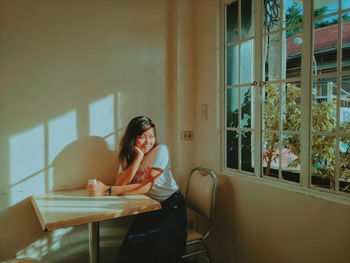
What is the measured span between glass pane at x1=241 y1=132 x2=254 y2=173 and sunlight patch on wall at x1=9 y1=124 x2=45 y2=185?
1.68 metres

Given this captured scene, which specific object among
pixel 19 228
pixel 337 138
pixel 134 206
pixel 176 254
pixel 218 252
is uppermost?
pixel 337 138

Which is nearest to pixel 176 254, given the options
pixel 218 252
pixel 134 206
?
pixel 134 206

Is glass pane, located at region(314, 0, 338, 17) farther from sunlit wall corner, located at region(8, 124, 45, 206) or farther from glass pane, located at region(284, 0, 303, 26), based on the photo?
sunlit wall corner, located at region(8, 124, 45, 206)

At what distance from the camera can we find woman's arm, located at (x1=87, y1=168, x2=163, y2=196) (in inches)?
81.7

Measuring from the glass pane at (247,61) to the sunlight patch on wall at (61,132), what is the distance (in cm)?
150

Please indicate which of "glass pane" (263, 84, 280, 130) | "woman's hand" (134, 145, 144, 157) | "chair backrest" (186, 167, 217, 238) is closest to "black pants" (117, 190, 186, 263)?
"chair backrest" (186, 167, 217, 238)

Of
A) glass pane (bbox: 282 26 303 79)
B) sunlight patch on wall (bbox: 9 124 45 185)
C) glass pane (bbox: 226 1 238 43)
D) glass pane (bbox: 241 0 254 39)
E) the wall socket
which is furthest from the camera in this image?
the wall socket

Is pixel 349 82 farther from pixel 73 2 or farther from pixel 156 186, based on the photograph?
pixel 73 2

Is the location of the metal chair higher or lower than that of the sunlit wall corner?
lower

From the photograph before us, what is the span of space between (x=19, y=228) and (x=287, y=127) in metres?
2.19

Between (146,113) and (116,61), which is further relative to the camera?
(146,113)

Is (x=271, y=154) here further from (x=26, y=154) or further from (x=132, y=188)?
(x=26, y=154)

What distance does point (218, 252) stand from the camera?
2.60 m

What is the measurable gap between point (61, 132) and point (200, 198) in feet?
4.26
